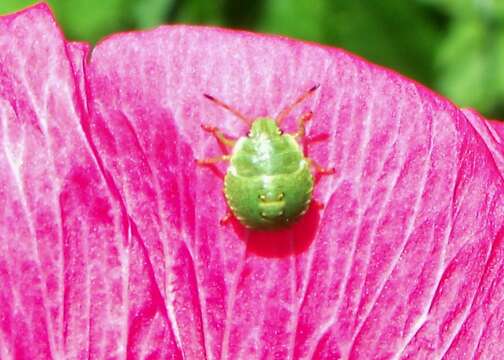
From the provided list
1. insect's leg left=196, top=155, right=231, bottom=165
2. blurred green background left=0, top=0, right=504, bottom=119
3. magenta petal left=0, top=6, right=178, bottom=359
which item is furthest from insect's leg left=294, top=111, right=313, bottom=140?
blurred green background left=0, top=0, right=504, bottom=119

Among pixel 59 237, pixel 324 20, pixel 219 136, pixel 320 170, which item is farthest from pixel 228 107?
pixel 324 20

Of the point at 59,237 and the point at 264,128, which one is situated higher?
the point at 264,128

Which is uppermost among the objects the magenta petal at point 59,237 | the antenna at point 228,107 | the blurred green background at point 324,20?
the antenna at point 228,107

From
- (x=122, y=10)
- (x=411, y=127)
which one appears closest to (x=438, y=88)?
(x=122, y=10)

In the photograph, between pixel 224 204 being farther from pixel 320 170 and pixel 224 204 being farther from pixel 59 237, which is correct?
pixel 59 237

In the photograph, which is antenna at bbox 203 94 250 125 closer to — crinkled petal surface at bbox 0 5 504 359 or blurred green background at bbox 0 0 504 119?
crinkled petal surface at bbox 0 5 504 359

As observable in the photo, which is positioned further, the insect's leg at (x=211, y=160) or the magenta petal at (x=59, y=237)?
the insect's leg at (x=211, y=160)

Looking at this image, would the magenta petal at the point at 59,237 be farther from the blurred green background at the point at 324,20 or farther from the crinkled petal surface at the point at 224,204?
the blurred green background at the point at 324,20

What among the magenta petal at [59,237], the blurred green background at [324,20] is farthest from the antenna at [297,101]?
the blurred green background at [324,20]
